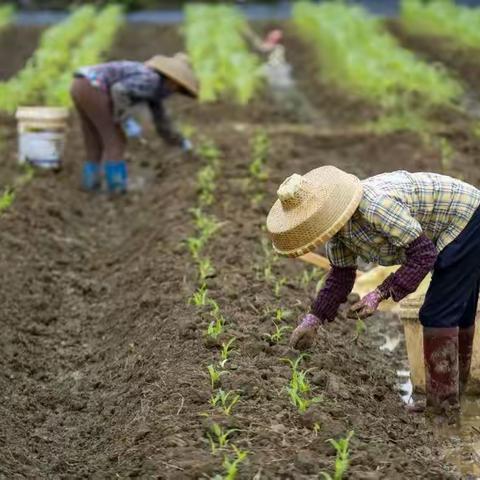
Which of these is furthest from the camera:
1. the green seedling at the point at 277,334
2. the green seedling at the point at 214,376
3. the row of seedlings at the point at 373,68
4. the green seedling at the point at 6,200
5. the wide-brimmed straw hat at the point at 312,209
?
the row of seedlings at the point at 373,68

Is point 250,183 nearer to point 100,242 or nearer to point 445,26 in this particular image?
point 100,242

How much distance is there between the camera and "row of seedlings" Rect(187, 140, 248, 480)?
3.97 meters

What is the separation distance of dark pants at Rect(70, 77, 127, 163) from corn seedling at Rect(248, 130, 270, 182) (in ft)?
3.84

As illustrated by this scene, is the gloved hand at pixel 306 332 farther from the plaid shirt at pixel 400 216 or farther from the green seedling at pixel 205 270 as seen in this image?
the green seedling at pixel 205 270

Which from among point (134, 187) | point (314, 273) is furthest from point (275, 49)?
point (314, 273)

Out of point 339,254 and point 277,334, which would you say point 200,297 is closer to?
point 277,334

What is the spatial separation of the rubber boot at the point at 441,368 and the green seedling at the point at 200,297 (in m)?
1.30

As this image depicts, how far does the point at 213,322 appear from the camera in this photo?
17.5 feet

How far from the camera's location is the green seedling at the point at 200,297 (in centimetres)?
570

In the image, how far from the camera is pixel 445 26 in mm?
19812

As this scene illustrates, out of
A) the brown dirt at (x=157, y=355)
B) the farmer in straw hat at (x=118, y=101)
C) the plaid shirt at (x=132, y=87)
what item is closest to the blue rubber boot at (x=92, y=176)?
the farmer in straw hat at (x=118, y=101)

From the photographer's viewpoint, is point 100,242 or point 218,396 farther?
point 100,242

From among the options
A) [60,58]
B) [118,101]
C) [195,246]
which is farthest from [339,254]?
[60,58]

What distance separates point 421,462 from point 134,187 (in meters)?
6.22
